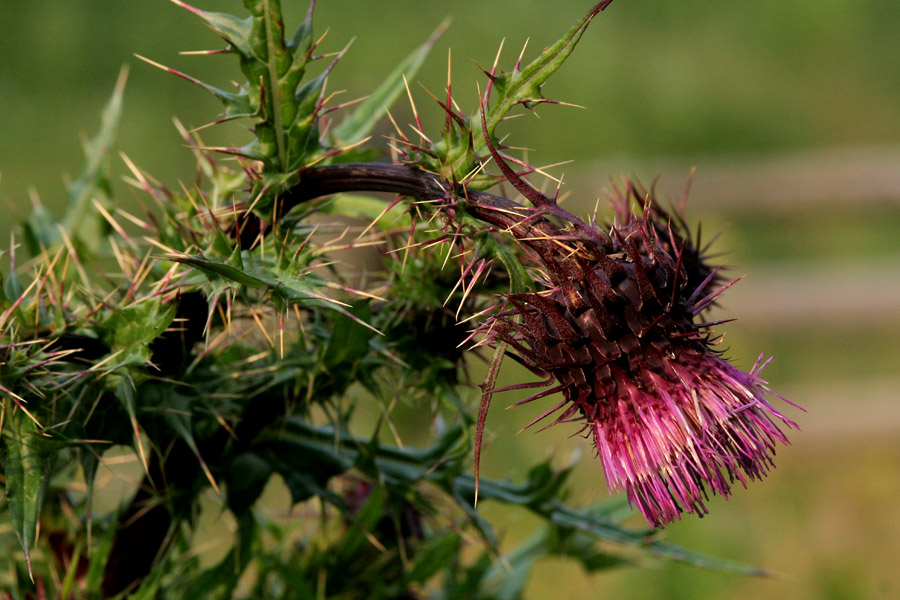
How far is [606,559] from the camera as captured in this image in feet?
6.52

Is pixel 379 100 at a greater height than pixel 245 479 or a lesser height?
greater

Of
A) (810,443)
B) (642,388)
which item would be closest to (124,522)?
(642,388)

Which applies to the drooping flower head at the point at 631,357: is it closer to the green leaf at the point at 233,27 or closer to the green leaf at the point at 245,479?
the green leaf at the point at 233,27

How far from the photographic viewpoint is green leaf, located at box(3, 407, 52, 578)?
43.4 inches

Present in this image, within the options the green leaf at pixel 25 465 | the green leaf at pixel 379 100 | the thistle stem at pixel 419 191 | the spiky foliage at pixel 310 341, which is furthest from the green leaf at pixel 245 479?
the green leaf at pixel 379 100

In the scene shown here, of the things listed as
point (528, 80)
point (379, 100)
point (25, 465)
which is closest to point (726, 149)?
point (379, 100)

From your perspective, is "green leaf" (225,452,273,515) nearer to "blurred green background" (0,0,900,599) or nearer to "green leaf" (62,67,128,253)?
"green leaf" (62,67,128,253)

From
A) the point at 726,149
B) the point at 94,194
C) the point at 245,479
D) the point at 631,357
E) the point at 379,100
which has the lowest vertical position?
the point at 245,479

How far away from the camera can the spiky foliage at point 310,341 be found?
99 cm

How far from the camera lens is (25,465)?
44.9 inches

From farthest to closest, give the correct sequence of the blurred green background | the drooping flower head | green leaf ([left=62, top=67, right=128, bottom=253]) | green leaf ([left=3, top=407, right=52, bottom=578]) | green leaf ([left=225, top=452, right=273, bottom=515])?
the blurred green background < green leaf ([left=62, top=67, right=128, bottom=253]) < green leaf ([left=225, top=452, right=273, bottom=515]) < green leaf ([left=3, top=407, right=52, bottom=578]) < the drooping flower head

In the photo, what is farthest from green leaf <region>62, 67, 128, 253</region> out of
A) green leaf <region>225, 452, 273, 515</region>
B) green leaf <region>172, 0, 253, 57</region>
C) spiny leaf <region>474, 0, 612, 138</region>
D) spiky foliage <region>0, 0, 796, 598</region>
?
spiny leaf <region>474, 0, 612, 138</region>

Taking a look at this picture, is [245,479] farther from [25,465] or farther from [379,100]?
[379,100]

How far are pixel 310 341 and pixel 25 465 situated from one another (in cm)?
48
